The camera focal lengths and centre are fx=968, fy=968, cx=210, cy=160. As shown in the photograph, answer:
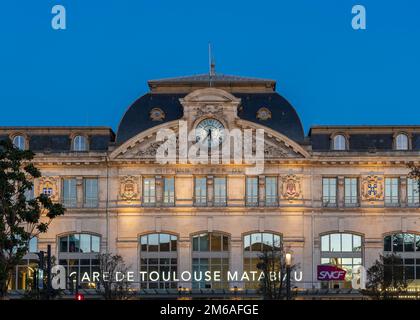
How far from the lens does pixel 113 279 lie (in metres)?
85.6

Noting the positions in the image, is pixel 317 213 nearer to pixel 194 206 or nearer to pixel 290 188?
pixel 290 188

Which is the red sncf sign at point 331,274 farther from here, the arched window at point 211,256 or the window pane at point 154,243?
the window pane at point 154,243

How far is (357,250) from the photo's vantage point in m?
90.3

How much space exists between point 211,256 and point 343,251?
40.4 ft

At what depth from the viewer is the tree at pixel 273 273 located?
246ft

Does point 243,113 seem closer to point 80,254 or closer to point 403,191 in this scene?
point 403,191

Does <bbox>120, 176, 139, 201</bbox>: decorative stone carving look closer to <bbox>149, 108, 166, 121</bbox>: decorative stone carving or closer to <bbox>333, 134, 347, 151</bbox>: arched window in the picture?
<bbox>149, 108, 166, 121</bbox>: decorative stone carving

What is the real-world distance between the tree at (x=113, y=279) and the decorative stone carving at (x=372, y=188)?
23.4 meters

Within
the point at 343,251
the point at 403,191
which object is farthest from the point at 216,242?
the point at 403,191

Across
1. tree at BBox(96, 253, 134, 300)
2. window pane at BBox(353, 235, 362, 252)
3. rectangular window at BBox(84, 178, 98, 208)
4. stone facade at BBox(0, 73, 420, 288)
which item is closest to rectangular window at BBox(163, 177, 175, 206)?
stone facade at BBox(0, 73, 420, 288)

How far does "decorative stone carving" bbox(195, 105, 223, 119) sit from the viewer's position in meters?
91.2

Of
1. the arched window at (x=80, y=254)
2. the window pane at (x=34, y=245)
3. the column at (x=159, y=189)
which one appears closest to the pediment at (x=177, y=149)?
the column at (x=159, y=189)

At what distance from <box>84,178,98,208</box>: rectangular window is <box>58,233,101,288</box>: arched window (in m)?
2.94
